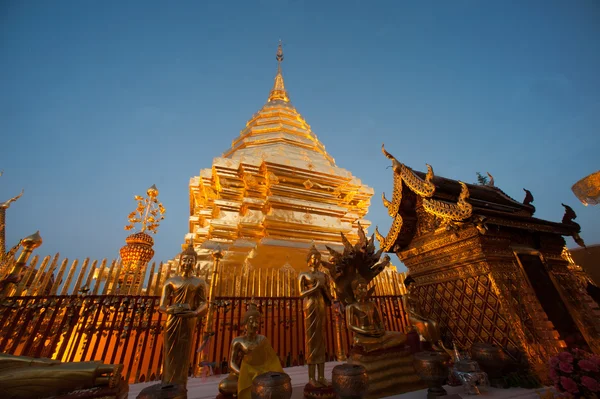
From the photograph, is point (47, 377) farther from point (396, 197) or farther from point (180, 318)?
point (396, 197)

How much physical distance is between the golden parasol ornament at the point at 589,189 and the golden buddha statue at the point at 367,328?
27.0ft

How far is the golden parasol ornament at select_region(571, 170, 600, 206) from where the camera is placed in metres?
7.40

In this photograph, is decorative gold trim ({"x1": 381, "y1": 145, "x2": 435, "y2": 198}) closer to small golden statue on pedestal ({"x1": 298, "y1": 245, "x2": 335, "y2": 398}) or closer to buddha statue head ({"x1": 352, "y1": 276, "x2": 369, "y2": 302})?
buddha statue head ({"x1": 352, "y1": 276, "x2": 369, "y2": 302})

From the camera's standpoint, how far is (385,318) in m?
6.03

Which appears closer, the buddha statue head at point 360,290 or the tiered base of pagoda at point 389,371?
the tiered base of pagoda at point 389,371

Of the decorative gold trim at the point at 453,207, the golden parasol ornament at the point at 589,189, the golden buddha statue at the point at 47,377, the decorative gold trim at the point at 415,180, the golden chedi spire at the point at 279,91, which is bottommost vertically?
the golden buddha statue at the point at 47,377

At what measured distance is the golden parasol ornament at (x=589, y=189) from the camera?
740cm

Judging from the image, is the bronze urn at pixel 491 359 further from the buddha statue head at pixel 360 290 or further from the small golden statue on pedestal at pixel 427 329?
the buddha statue head at pixel 360 290

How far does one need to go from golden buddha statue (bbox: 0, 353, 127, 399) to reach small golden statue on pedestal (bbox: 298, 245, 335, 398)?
2.00 metres

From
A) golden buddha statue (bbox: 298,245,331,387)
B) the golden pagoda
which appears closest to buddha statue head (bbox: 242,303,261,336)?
golden buddha statue (bbox: 298,245,331,387)

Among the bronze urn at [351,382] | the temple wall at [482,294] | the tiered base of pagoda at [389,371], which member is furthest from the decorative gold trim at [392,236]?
the bronze urn at [351,382]

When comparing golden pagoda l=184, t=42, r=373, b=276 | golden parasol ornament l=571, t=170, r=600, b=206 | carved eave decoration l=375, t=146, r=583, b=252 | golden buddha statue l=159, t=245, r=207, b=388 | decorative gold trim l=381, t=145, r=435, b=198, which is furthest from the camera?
golden pagoda l=184, t=42, r=373, b=276

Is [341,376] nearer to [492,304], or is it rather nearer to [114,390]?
[114,390]

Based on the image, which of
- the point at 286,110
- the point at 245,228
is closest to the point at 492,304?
the point at 245,228
